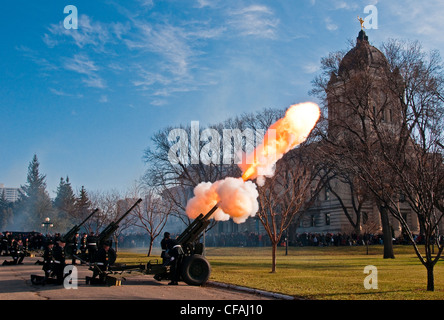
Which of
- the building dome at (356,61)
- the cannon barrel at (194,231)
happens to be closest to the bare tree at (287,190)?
the cannon barrel at (194,231)

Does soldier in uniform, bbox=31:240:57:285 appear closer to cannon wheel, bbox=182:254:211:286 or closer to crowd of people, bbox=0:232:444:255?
cannon wheel, bbox=182:254:211:286

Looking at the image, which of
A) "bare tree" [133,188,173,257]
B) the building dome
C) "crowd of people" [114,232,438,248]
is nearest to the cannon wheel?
"bare tree" [133,188,173,257]

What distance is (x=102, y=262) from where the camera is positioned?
52.5ft

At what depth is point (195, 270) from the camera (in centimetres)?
1541

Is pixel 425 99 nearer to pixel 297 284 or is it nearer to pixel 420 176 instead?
pixel 420 176

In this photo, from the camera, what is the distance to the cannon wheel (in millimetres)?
15195

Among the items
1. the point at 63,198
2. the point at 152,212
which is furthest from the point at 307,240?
the point at 63,198

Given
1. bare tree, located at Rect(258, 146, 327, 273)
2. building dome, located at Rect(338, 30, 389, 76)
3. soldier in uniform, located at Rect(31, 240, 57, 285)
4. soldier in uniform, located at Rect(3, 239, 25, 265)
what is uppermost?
building dome, located at Rect(338, 30, 389, 76)

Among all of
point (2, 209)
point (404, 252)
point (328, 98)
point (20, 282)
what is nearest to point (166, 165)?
point (328, 98)

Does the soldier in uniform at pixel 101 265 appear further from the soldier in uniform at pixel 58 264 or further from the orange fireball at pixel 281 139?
the orange fireball at pixel 281 139

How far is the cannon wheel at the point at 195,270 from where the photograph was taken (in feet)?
49.9

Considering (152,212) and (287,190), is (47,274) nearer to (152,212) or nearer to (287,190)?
(287,190)
